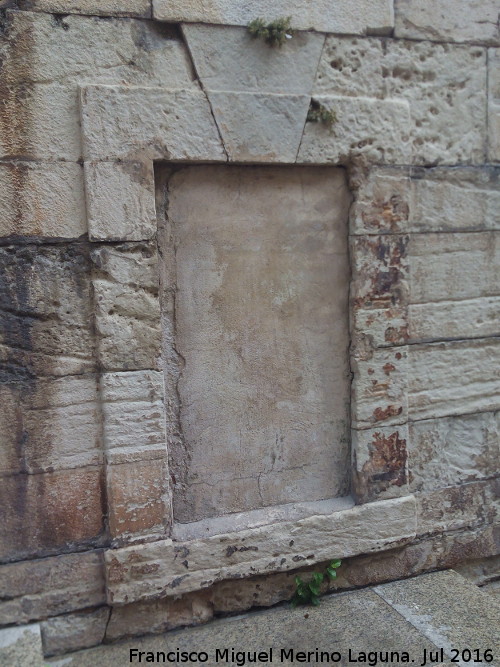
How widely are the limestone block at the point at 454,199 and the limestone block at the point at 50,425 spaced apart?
1.98m

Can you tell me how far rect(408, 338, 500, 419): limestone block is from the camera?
3418mm

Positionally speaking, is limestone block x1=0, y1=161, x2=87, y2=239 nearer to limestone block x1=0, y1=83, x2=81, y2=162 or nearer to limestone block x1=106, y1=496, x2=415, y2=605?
limestone block x1=0, y1=83, x2=81, y2=162

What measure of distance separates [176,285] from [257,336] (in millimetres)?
517

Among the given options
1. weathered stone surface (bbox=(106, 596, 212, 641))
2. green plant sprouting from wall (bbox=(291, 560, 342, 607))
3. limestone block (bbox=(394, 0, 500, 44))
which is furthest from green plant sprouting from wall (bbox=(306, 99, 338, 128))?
weathered stone surface (bbox=(106, 596, 212, 641))

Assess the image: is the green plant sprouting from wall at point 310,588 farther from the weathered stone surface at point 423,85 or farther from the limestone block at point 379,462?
the weathered stone surface at point 423,85

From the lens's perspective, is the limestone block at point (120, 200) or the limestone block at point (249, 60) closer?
the limestone block at point (120, 200)

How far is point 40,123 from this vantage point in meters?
2.66

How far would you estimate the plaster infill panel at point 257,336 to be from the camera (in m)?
3.06

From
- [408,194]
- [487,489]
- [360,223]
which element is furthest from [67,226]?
[487,489]

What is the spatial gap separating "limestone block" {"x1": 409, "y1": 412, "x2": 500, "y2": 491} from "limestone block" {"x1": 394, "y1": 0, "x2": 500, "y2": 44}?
2148 millimetres

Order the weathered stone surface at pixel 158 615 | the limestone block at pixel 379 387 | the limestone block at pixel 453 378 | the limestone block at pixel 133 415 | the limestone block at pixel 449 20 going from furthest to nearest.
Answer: the limestone block at pixel 453 378 → the limestone block at pixel 379 387 → the limestone block at pixel 449 20 → the weathered stone surface at pixel 158 615 → the limestone block at pixel 133 415

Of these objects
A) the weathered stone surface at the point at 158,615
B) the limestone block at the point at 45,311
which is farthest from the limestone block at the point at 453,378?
the limestone block at the point at 45,311

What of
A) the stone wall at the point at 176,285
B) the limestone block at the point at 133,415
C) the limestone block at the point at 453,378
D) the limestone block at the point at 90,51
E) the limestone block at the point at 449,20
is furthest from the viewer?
the limestone block at the point at 453,378

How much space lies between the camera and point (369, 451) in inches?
131
